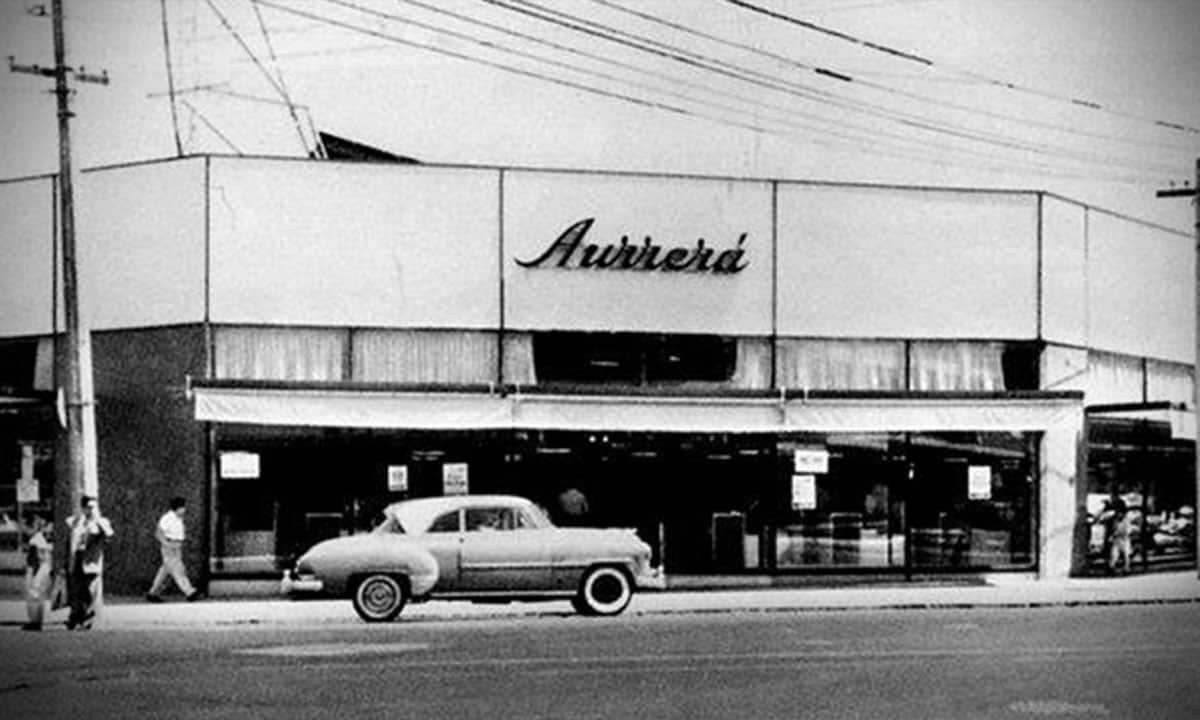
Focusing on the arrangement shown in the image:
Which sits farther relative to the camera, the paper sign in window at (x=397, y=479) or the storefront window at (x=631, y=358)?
the storefront window at (x=631, y=358)

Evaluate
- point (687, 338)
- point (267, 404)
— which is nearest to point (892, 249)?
point (687, 338)

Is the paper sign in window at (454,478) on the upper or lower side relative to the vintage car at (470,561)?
upper

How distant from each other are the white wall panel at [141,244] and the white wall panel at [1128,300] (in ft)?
36.6

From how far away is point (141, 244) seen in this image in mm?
21500

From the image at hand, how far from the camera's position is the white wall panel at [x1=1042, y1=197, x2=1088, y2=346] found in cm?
2395

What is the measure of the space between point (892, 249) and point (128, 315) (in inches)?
376

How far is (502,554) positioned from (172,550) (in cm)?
441

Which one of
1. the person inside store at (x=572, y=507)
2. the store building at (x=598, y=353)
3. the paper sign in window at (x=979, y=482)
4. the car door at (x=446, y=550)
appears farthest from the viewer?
the paper sign in window at (x=979, y=482)

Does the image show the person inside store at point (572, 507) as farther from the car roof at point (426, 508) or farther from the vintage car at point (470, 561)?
the car roof at point (426, 508)

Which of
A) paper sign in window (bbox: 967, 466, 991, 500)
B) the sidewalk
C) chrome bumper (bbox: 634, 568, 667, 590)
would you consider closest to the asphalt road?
chrome bumper (bbox: 634, 568, 667, 590)

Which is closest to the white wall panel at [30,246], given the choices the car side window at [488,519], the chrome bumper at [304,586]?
the chrome bumper at [304,586]

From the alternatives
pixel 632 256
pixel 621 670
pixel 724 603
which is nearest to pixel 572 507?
pixel 724 603

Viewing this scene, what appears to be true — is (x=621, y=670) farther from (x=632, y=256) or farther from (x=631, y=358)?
(x=632, y=256)

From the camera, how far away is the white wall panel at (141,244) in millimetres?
21297
